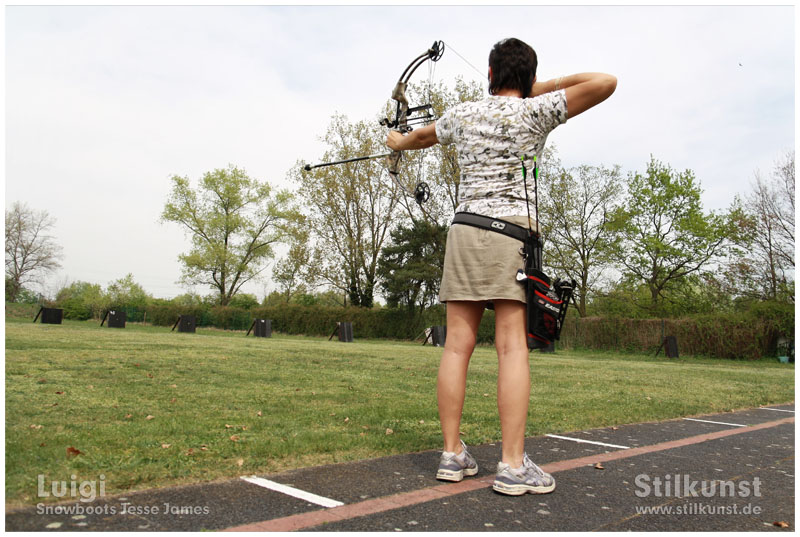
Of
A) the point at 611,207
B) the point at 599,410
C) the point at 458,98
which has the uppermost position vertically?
the point at 458,98

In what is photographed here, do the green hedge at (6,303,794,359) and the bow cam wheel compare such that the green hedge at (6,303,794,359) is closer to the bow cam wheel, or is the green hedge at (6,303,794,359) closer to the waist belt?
the bow cam wheel

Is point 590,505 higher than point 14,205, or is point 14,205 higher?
point 14,205

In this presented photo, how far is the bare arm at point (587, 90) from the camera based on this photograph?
2832 mm

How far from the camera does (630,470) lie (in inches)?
125

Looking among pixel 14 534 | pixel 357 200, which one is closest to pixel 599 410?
pixel 14 534

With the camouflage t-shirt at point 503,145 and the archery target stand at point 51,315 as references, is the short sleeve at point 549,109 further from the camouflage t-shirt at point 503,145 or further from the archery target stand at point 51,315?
the archery target stand at point 51,315

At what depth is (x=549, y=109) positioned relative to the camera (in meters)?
2.90

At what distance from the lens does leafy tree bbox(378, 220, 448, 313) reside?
34375 mm

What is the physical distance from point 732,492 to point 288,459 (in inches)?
84.7

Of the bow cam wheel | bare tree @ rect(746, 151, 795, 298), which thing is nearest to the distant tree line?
Result: bare tree @ rect(746, 151, 795, 298)

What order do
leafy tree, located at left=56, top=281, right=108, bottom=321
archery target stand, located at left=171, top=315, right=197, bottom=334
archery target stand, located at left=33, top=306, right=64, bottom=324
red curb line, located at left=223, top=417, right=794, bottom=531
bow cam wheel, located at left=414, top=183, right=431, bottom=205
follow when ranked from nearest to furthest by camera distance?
red curb line, located at left=223, top=417, right=794, bottom=531
bow cam wheel, located at left=414, top=183, right=431, bottom=205
archery target stand, located at left=33, top=306, right=64, bottom=324
archery target stand, located at left=171, top=315, right=197, bottom=334
leafy tree, located at left=56, top=281, right=108, bottom=321

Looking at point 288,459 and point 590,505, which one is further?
point 288,459

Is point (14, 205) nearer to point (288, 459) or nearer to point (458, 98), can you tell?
point (458, 98)

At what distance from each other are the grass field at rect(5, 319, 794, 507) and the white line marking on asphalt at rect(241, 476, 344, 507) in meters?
0.15
